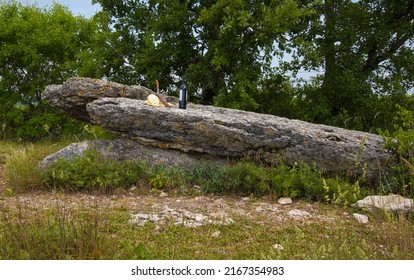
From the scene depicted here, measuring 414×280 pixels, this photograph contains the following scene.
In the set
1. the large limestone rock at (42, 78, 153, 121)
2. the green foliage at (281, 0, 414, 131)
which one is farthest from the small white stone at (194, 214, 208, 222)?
the green foliage at (281, 0, 414, 131)

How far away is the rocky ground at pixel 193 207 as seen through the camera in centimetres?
643

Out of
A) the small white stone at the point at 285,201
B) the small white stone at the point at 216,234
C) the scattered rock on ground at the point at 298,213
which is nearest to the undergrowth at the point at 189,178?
the small white stone at the point at 285,201

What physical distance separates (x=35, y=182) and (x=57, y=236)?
416 centimetres

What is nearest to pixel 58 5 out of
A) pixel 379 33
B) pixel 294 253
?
pixel 379 33

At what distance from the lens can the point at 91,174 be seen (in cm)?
841

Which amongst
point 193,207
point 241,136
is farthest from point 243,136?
point 193,207

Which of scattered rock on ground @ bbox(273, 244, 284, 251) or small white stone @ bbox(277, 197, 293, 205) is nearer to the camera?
scattered rock on ground @ bbox(273, 244, 284, 251)

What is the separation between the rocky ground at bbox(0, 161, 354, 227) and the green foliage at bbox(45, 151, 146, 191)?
8.7 inches

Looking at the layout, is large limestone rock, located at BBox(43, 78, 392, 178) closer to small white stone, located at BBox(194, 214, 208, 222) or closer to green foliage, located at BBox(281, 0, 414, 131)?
small white stone, located at BBox(194, 214, 208, 222)

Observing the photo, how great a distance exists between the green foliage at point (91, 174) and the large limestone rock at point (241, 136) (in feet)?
2.73

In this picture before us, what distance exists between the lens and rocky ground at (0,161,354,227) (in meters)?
6.43

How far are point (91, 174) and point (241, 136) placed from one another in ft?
9.80

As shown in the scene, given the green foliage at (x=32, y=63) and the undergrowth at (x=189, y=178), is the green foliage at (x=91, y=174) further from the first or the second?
the green foliage at (x=32, y=63)
